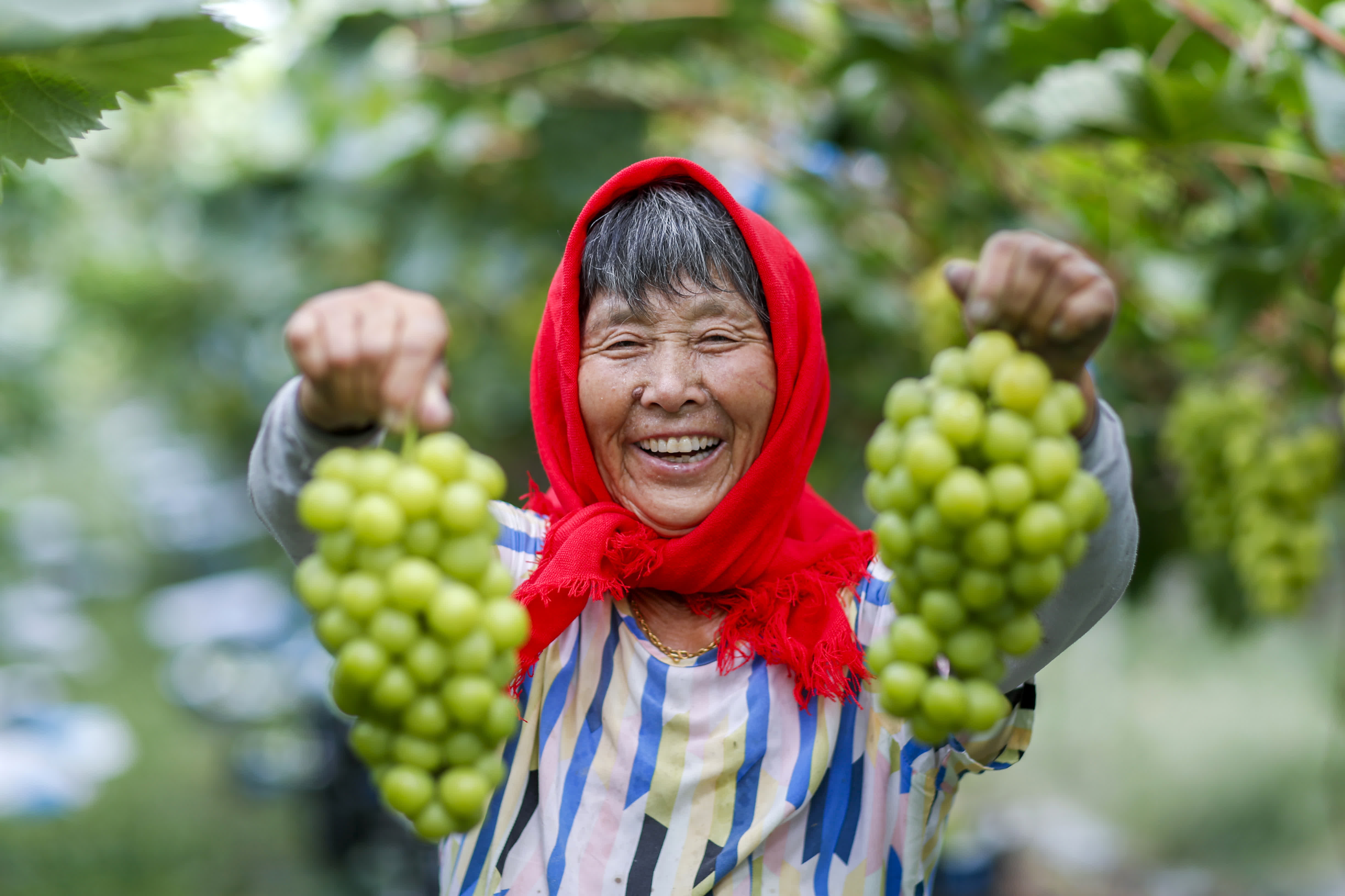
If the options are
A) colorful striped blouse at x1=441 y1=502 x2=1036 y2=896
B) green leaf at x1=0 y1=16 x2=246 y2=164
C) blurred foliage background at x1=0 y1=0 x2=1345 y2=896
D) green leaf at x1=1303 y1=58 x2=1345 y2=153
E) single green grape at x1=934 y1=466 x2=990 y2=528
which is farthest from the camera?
blurred foliage background at x1=0 y1=0 x2=1345 y2=896

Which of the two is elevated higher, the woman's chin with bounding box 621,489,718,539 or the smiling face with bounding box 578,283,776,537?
the smiling face with bounding box 578,283,776,537

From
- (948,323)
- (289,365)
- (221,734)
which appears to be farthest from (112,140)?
(221,734)

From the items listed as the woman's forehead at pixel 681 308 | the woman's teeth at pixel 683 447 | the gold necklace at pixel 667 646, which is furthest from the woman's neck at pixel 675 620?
the woman's forehead at pixel 681 308

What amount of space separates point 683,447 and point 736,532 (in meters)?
0.11

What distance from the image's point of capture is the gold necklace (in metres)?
1.13

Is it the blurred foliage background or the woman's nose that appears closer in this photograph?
the woman's nose

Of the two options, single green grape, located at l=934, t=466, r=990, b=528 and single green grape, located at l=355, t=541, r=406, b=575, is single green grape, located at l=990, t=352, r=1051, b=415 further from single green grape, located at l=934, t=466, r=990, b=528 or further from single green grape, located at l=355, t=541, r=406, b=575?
single green grape, located at l=355, t=541, r=406, b=575

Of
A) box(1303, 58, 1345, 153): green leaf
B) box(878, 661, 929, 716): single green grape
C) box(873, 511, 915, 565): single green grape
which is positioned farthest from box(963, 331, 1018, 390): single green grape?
box(1303, 58, 1345, 153): green leaf

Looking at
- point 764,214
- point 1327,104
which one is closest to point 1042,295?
point 1327,104

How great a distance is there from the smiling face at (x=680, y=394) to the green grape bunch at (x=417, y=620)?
14.7 inches

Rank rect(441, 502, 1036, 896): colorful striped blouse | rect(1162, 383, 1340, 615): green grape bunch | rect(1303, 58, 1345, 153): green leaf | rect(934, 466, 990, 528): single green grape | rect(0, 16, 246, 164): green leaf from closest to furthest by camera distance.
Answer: rect(934, 466, 990, 528): single green grape → rect(0, 16, 246, 164): green leaf → rect(441, 502, 1036, 896): colorful striped blouse → rect(1303, 58, 1345, 153): green leaf → rect(1162, 383, 1340, 615): green grape bunch

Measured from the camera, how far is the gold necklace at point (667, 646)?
1.13 metres

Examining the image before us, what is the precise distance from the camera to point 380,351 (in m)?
0.76

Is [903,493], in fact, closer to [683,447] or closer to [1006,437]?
[1006,437]
